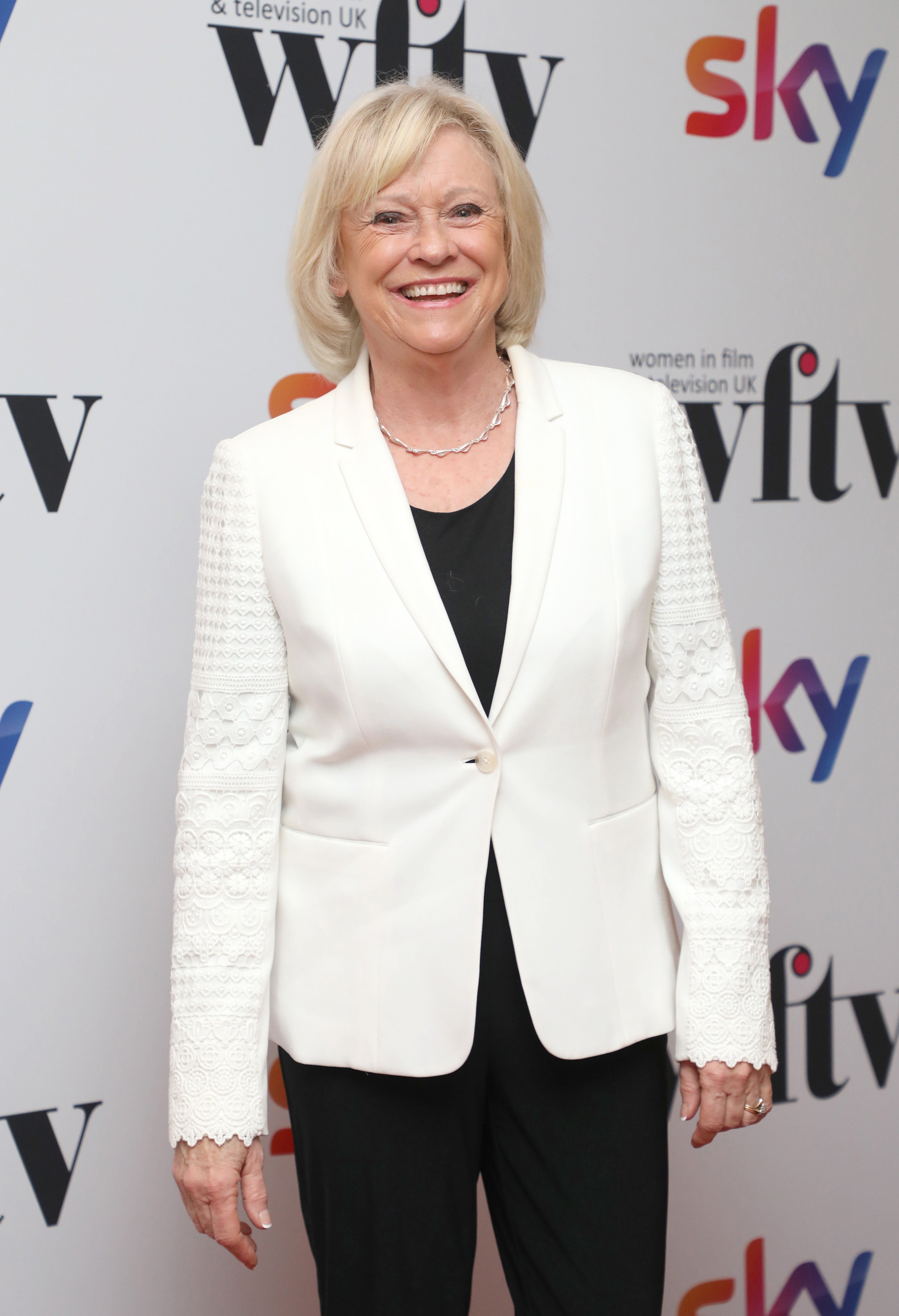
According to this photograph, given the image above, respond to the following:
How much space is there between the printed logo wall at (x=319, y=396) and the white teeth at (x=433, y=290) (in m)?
0.73

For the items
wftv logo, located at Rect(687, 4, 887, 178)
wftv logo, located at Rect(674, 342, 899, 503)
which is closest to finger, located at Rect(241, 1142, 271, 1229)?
wftv logo, located at Rect(674, 342, 899, 503)

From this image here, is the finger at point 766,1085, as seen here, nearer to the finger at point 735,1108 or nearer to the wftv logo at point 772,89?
the finger at point 735,1108

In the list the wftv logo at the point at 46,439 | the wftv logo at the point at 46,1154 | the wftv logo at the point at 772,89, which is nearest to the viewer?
the wftv logo at the point at 46,439

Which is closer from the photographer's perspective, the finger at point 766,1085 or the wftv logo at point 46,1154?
the finger at point 766,1085

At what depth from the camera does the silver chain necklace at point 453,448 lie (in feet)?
4.39

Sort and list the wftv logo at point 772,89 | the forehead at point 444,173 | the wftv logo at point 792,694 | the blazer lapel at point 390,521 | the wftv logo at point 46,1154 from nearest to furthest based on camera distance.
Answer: the blazer lapel at point 390,521 < the forehead at point 444,173 < the wftv logo at point 46,1154 < the wftv logo at point 772,89 < the wftv logo at point 792,694

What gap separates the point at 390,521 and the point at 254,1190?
2.32 ft

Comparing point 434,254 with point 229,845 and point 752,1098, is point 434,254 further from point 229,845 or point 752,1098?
point 752,1098

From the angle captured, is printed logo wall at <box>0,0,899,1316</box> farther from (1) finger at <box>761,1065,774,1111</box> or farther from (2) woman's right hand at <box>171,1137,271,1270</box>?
(1) finger at <box>761,1065,774,1111</box>

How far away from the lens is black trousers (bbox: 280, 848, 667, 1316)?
1.28 metres

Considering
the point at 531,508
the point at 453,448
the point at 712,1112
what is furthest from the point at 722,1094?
the point at 453,448

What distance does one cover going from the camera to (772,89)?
216 cm

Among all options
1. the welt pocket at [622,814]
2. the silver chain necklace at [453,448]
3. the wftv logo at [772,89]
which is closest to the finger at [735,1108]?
the welt pocket at [622,814]

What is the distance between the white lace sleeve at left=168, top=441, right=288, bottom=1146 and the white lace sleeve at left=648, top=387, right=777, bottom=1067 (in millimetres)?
416
